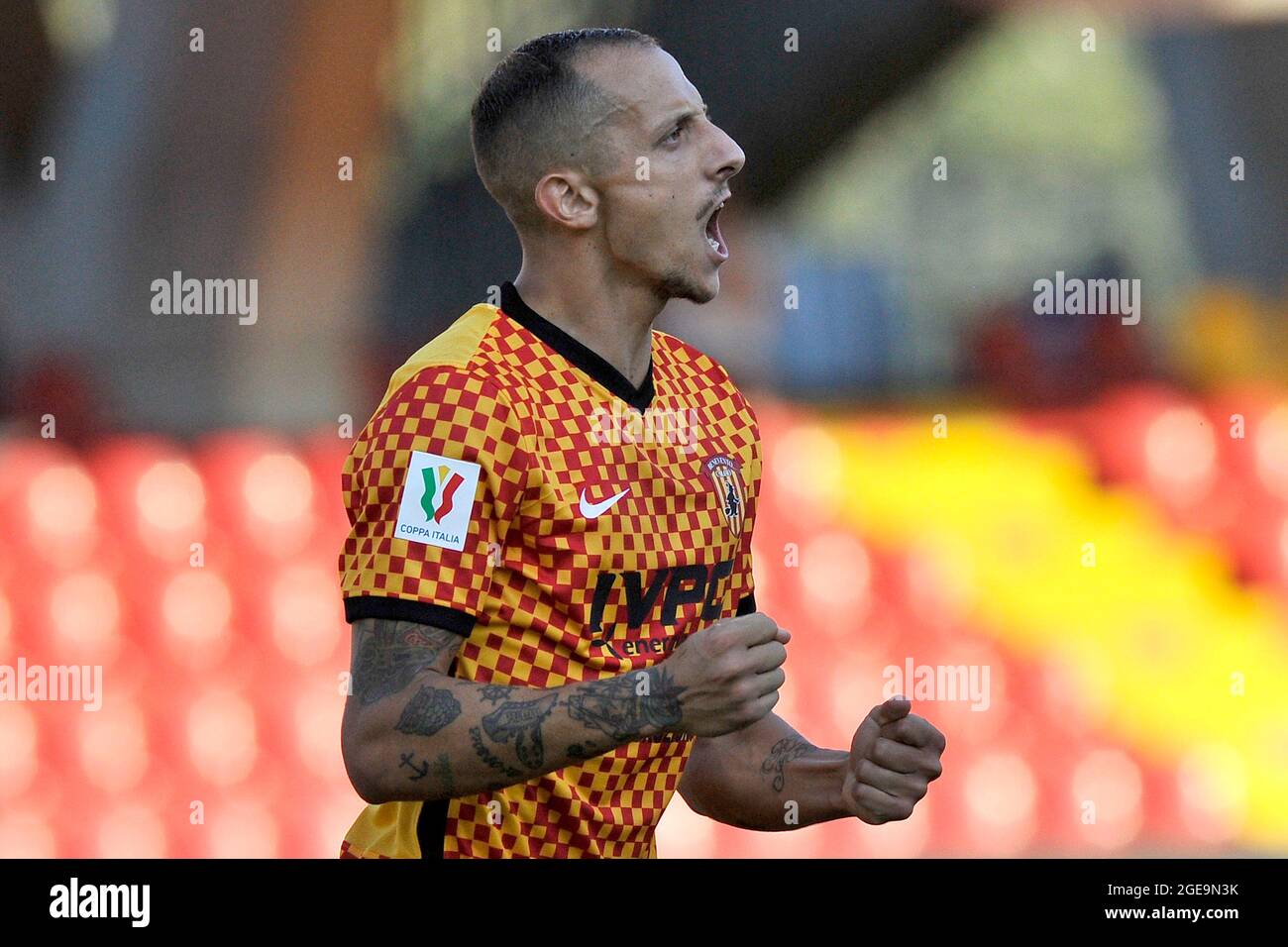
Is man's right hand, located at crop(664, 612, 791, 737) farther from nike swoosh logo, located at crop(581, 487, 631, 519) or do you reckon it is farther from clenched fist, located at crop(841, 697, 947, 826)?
clenched fist, located at crop(841, 697, 947, 826)

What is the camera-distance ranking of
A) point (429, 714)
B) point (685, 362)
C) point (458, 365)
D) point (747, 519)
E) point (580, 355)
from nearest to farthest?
point (429, 714)
point (458, 365)
point (580, 355)
point (747, 519)
point (685, 362)

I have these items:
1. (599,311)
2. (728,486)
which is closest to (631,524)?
(728,486)

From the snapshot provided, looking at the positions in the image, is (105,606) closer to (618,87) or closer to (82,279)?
(82,279)

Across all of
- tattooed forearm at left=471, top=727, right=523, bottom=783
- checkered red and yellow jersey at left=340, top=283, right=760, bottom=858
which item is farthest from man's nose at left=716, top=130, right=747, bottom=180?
tattooed forearm at left=471, top=727, right=523, bottom=783

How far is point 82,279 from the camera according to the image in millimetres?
4758

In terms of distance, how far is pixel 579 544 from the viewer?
6.82 ft

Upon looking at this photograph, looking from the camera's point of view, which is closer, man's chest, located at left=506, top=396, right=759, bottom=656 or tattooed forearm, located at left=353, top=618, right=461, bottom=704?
tattooed forearm, located at left=353, top=618, right=461, bottom=704

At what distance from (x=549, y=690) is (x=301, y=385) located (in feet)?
9.63

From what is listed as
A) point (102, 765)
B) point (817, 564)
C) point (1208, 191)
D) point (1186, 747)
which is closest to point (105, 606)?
point (102, 765)

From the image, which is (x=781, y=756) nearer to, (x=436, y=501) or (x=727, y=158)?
(x=436, y=501)

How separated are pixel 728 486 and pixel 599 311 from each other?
297 millimetres

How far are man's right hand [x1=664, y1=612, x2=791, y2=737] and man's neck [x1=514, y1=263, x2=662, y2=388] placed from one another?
18.4 inches

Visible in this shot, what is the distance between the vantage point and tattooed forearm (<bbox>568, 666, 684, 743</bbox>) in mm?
1934

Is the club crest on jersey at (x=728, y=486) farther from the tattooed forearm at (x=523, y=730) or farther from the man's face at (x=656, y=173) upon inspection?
the tattooed forearm at (x=523, y=730)
